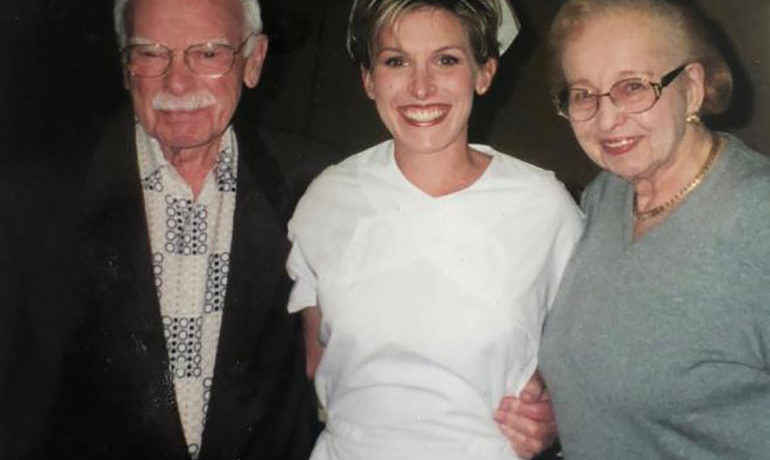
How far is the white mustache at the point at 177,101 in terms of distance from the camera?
4.05 feet

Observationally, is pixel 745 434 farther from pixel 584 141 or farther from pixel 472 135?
pixel 472 135

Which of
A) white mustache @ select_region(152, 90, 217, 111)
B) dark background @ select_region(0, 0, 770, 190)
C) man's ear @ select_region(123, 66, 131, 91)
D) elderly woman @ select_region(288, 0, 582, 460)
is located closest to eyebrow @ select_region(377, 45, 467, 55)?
elderly woman @ select_region(288, 0, 582, 460)

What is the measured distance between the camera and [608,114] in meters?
1.03

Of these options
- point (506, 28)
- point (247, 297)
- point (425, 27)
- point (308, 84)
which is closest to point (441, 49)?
point (425, 27)

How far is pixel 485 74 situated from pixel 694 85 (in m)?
0.33

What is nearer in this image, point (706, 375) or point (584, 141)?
point (706, 375)

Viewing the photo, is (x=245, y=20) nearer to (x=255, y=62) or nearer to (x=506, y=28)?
(x=255, y=62)

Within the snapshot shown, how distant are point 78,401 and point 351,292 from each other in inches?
20.4

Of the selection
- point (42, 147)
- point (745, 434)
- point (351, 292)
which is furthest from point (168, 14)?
point (745, 434)

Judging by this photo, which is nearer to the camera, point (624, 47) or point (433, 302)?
point (624, 47)

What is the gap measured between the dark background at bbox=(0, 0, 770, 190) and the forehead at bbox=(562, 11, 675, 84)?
8.6 inches

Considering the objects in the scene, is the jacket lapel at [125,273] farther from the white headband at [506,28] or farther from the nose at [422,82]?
the white headband at [506,28]

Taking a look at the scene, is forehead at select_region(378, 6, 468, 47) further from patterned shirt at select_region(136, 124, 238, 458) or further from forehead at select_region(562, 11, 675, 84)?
patterned shirt at select_region(136, 124, 238, 458)

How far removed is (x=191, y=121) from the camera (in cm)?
125
